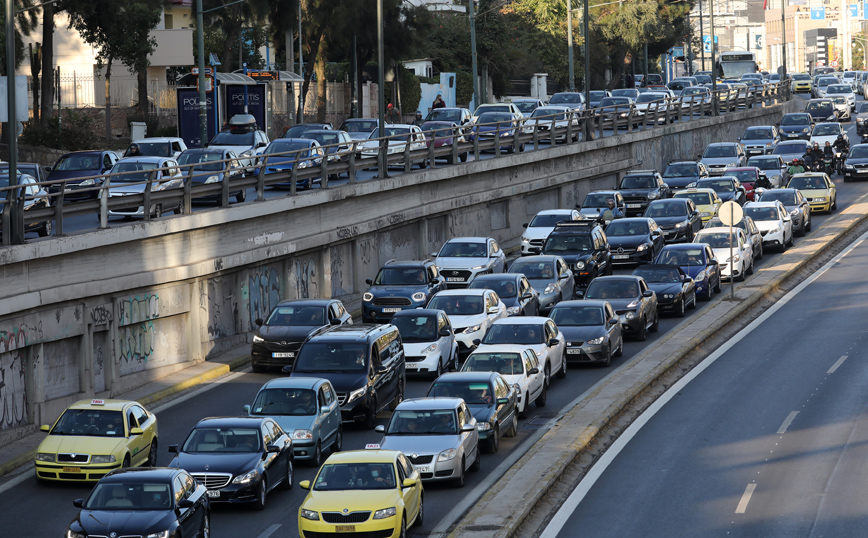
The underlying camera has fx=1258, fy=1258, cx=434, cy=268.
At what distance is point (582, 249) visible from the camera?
3697 centimetres

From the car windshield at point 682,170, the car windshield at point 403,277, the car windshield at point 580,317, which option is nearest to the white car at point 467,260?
the car windshield at point 403,277

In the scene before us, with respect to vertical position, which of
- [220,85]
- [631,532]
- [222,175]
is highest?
[220,85]

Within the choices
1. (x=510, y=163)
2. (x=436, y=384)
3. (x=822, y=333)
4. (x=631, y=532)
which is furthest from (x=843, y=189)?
(x=631, y=532)

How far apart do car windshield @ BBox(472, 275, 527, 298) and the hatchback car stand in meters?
11.6

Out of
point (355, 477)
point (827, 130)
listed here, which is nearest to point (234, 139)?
point (355, 477)

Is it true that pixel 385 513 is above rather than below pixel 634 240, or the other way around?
below

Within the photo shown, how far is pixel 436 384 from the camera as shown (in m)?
22.0

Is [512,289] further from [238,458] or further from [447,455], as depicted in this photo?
[238,458]

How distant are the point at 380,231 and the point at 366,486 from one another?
21.7 m

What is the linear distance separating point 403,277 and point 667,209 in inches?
512

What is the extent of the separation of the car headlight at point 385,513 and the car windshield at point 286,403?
199 inches

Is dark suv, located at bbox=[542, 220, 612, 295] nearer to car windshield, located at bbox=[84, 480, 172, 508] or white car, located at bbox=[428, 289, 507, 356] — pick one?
white car, located at bbox=[428, 289, 507, 356]

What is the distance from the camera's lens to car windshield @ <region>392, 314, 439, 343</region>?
2734 centimetres

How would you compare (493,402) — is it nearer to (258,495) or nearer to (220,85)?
(258,495)
